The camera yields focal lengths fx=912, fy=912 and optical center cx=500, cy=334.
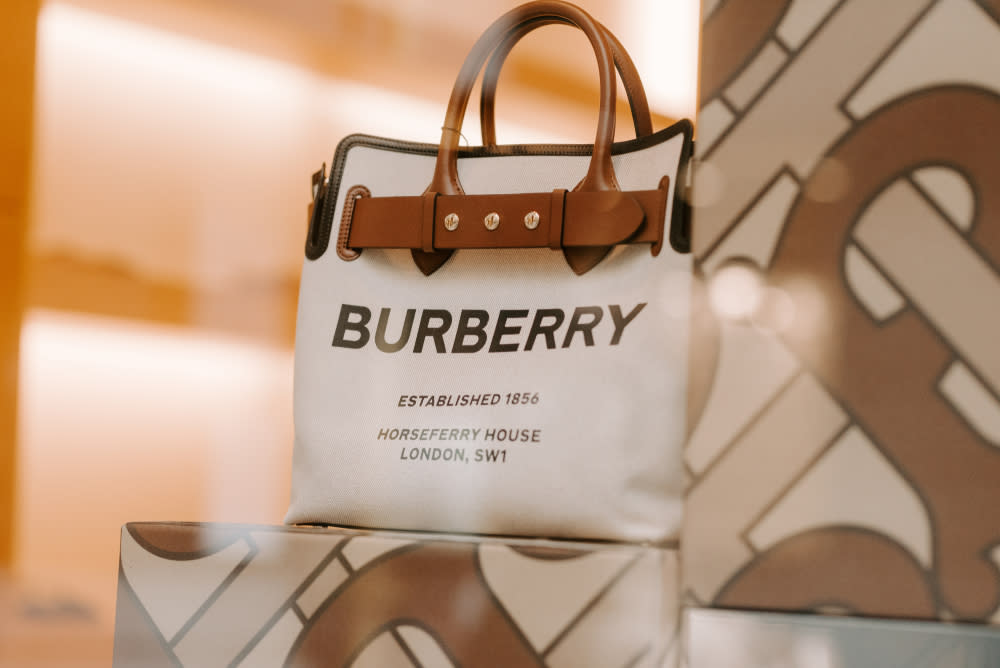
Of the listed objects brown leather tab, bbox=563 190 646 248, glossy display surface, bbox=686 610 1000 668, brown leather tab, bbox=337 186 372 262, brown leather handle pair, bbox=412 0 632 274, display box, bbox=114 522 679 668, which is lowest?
display box, bbox=114 522 679 668

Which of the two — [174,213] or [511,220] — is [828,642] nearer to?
[511,220]

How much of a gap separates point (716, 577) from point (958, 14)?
0.30m

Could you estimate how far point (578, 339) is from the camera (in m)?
0.65

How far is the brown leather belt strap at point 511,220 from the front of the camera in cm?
65

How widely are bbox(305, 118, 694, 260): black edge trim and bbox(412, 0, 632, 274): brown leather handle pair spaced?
0.07 ft

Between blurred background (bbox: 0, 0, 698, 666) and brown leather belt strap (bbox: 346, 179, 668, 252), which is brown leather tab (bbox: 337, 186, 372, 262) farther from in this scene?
blurred background (bbox: 0, 0, 698, 666)

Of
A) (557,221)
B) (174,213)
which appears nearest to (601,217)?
(557,221)

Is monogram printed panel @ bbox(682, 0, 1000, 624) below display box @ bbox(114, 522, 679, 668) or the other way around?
the other way around

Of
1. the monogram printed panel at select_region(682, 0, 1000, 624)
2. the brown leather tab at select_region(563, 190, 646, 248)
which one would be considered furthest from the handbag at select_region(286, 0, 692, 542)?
the monogram printed panel at select_region(682, 0, 1000, 624)

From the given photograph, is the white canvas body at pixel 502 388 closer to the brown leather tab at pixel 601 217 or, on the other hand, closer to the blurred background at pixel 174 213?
the brown leather tab at pixel 601 217

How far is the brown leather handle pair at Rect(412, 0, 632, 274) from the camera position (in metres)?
0.68

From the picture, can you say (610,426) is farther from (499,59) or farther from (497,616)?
(499,59)

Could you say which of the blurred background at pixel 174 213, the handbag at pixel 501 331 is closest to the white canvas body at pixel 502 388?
the handbag at pixel 501 331

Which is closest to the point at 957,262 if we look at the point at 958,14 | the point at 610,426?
the point at 958,14
